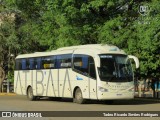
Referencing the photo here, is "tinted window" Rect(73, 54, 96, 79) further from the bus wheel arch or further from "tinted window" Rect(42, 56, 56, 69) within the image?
"tinted window" Rect(42, 56, 56, 69)

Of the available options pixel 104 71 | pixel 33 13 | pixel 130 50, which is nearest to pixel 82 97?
pixel 104 71

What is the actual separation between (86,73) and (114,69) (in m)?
1.62

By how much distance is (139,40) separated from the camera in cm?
3359

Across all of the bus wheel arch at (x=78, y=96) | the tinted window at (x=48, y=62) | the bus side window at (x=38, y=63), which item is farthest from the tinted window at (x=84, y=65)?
A: the bus side window at (x=38, y=63)

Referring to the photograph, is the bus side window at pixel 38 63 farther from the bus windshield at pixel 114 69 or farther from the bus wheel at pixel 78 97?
the bus windshield at pixel 114 69

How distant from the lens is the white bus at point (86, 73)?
2783 centimetres

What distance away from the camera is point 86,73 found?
28750 millimetres

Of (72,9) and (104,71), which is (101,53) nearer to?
(104,71)

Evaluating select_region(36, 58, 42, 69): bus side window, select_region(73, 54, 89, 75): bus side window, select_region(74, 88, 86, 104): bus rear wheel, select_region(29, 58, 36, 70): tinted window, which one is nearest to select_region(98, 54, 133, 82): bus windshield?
select_region(73, 54, 89, 75): bus side window

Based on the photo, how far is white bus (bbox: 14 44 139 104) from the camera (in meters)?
27.8

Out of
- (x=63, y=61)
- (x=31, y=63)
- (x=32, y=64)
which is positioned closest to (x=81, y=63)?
(x=63, y=61)

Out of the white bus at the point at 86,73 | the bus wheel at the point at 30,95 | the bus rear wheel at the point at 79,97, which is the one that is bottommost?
the bus wheel at the point at 30,95

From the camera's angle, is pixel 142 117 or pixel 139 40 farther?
pixel 139 40

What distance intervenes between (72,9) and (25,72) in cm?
533
